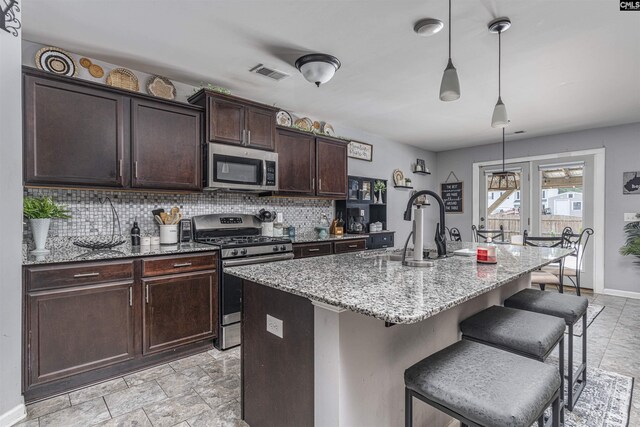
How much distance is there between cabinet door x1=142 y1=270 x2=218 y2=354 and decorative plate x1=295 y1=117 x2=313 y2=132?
2.14 meters

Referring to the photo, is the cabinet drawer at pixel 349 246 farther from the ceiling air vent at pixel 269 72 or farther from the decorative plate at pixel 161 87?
the decorative plate at pixel 161 87

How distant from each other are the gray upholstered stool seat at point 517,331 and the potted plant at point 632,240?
12.5 feet

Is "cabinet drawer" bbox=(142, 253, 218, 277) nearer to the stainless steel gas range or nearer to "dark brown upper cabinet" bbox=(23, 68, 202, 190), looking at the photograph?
the stainless steel gas range

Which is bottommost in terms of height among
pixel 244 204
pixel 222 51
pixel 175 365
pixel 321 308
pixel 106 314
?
pixel 175 365

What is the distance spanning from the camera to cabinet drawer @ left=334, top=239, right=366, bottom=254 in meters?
3.87

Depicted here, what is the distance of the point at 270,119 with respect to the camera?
3373 millimetres

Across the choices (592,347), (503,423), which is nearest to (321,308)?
(503,423)

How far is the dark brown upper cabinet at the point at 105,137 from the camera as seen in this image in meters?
2.19

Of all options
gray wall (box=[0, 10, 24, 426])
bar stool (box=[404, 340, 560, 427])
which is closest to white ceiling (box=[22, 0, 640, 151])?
gray wall (box=[0, 10, 24, 426])

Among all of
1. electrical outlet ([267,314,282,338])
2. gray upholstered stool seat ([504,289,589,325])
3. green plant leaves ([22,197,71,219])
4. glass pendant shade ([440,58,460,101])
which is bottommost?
gray upholstered stool seat ([504,289,589,325])

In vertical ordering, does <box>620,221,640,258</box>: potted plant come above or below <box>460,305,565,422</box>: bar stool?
above

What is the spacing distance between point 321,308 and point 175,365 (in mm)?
1905

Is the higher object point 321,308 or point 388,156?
point 388,156

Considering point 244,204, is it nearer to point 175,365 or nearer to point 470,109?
point 175,365
